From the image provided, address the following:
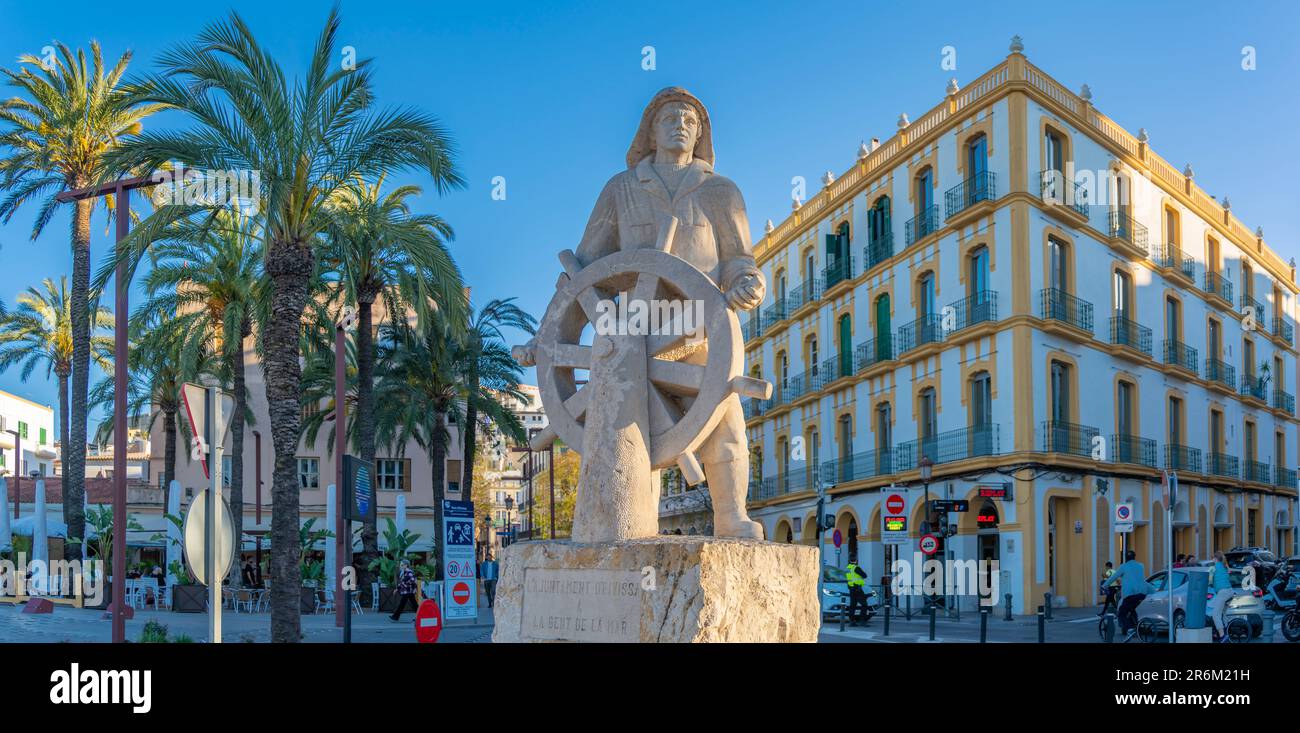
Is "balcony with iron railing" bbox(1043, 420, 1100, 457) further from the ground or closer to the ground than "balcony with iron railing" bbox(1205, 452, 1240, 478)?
further from the ground

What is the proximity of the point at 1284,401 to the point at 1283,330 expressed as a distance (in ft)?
9.95

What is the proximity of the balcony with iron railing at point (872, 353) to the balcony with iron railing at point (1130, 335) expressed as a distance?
6.76 meters

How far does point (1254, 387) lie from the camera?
1698 inches

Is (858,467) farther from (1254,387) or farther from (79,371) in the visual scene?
(79,371)

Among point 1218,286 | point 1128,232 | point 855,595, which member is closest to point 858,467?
point 1128,232

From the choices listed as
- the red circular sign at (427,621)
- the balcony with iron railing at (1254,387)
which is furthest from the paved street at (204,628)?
the balcony with iron railing at (1254,387)

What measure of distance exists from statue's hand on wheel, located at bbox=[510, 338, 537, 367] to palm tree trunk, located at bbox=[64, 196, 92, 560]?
65.0 ft

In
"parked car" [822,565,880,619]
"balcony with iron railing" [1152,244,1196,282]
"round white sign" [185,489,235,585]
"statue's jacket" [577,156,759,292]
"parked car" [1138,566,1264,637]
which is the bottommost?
"parked car" [822,565,880,619]

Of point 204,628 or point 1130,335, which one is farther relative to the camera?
point 1130,335

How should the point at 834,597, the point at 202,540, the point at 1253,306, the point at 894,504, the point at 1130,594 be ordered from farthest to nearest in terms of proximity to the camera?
the point at 1253,306, the point at 834,597, the point at 894,504, the point at 1130,594, the point at 202,540

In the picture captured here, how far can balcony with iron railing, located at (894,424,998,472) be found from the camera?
31984 mm

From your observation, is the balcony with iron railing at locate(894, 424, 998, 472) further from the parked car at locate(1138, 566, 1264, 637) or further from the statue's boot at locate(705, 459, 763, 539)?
the statue's boot at locate(705, 459, 763, 539)

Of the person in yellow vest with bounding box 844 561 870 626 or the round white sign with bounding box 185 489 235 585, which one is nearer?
the round white sign with bounding box 185 489 235 585

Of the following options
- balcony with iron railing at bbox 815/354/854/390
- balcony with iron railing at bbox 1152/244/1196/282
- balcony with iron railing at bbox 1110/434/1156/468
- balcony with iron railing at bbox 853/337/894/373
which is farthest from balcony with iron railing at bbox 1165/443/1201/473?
balcony with iron railing at bbox 815/354/854/390
